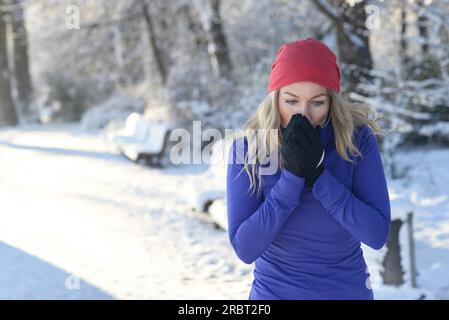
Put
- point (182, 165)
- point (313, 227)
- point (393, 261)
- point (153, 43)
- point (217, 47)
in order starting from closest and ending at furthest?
point (313, 227) → point (393, 261) → point (182, 165) → point (217, 47) → point (153, 43)

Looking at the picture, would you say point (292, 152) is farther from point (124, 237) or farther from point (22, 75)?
point (22, 75)

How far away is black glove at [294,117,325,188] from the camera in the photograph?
1846 millimetres

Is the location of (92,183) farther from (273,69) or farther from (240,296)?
(273,69)

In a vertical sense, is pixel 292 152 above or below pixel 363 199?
above

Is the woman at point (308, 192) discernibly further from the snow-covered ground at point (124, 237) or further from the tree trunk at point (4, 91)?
the tree trunk at point (4, 91)

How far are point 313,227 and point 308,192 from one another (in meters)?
0.11

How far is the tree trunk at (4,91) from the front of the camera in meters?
15.2

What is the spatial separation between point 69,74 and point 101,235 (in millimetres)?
16285

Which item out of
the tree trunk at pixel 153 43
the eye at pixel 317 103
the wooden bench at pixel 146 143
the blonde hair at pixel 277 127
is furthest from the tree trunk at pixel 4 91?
the eye at pixel 317 103

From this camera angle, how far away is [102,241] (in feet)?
16.9

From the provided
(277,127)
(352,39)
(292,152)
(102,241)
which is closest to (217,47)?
(352,39)

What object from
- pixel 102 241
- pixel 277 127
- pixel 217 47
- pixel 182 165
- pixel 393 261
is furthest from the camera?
pixel 217 47

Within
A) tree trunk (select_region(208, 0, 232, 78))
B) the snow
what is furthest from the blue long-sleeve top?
the snow
